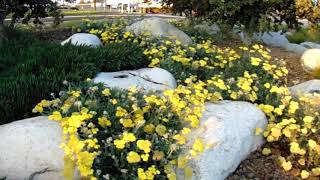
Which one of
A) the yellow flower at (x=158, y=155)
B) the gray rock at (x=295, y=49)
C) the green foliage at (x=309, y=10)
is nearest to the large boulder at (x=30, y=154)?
the yellow flower at (x=158, y=155)

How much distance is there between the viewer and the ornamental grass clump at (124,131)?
3508mm

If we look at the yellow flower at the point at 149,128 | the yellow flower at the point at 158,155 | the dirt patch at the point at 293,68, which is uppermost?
the yellow flower at the point at 149,128

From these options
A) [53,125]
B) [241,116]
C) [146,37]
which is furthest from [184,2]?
[53,125]

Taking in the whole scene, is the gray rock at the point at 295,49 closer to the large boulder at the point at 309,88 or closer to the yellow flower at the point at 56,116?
the large boulder at the point at 309,88

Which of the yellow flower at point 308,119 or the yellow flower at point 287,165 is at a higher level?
the yellow flower at point 308,119

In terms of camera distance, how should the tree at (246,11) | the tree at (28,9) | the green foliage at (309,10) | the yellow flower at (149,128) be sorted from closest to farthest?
the yellow flower at (149,128) → the green foliage at (309,10) → the tree at (28,9) → the tree at (246,11)

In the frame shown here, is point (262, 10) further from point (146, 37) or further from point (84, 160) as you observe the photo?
point (84, 160)

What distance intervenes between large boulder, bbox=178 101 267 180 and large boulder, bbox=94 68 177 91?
718 mm

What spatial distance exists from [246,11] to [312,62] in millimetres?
1962

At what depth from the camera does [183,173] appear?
3.86 metres

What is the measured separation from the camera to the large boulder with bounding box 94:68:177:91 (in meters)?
5.09

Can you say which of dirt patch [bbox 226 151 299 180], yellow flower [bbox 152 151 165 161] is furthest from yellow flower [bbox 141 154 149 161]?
dirt patch [bbox 226 151 299 180]

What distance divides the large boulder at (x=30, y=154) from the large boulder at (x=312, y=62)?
4584mm

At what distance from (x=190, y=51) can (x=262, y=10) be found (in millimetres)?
2532
